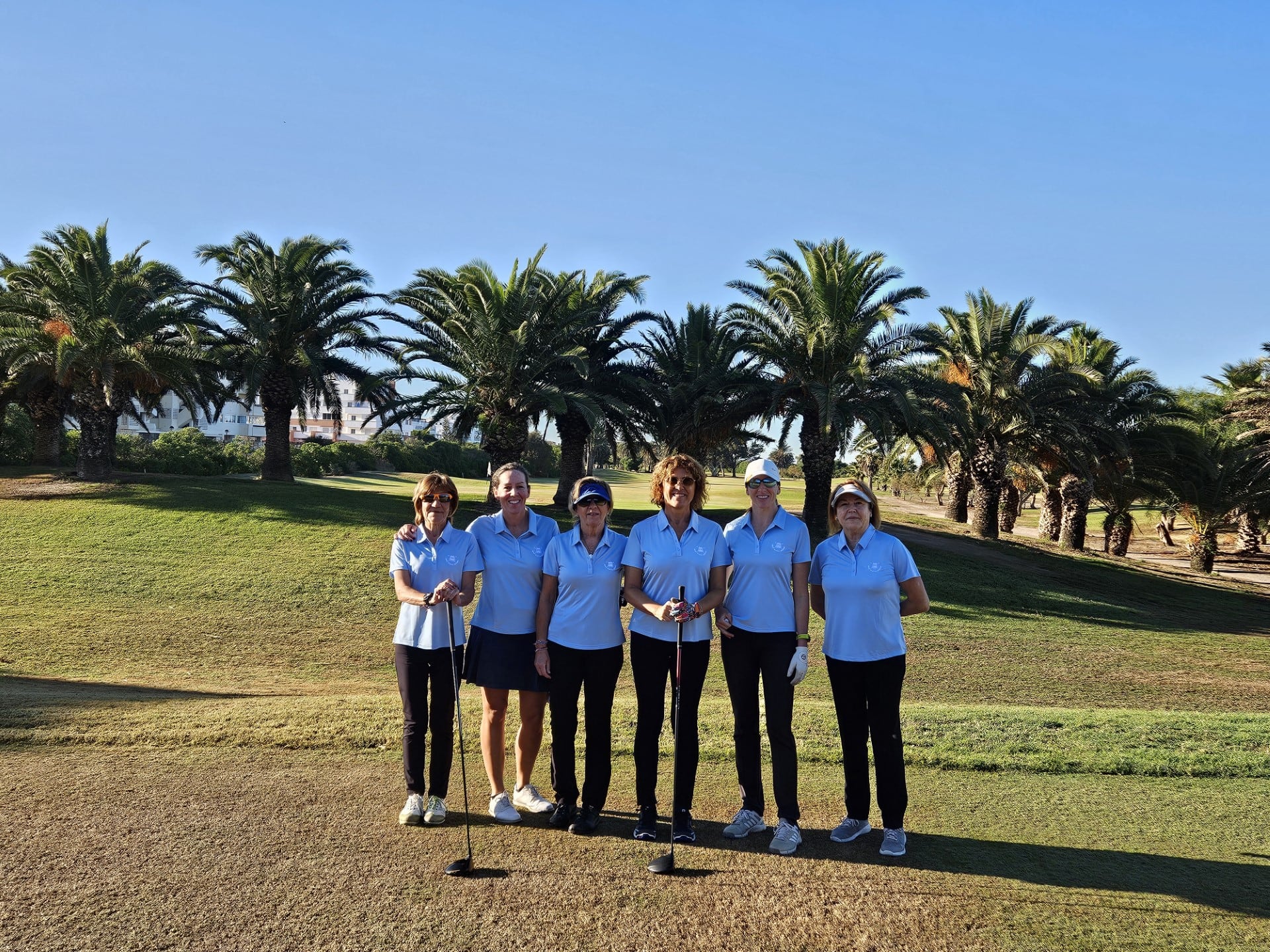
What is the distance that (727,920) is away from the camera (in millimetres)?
4512

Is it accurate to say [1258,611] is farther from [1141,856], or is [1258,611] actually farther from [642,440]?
[1141,856]

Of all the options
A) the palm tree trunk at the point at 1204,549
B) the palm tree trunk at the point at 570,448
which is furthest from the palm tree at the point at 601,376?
the palm tree trunk at the point at 1204,549

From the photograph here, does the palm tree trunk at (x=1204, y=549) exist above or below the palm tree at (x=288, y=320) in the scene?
below

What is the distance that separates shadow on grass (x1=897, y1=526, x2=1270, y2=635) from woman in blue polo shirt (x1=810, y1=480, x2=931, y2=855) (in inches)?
674

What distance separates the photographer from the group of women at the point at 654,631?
5.72m

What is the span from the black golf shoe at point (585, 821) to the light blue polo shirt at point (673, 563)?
1043mm

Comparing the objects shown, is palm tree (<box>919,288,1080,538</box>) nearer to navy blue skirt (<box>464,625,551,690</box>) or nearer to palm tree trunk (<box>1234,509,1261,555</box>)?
palm tree trunk (<box>1234,509,1261,555</box>)

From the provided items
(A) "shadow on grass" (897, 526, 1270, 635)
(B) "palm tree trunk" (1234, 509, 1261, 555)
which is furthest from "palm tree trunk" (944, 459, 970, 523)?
(B) "palm tree trunk" (1234, 509, 1261, 555)

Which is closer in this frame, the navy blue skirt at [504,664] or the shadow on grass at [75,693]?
the navy blue skirt at [504,664]

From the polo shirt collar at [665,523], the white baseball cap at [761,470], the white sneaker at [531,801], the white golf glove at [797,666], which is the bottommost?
the white sneaker at [531,801]

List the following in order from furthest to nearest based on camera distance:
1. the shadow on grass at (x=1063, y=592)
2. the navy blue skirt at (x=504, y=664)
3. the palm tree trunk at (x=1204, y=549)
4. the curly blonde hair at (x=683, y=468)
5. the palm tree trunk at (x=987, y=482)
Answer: the palm tree trunk at (x=1204, y=549)
the palm tree trunk at (x=987, y=482)
the shadow on grass at (x=1063, y=592)
the navy blue skirt at (x=504, y=664)
the curly blonde hair at (x=683, y=468)

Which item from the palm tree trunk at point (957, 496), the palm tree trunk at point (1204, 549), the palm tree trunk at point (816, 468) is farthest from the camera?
the palm tree trunk at point (957, 496)

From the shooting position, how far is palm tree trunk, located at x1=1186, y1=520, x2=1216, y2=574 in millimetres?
39469

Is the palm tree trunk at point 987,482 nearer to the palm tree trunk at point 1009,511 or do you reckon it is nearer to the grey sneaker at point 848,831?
the palm tree trunk at point 1009,511
